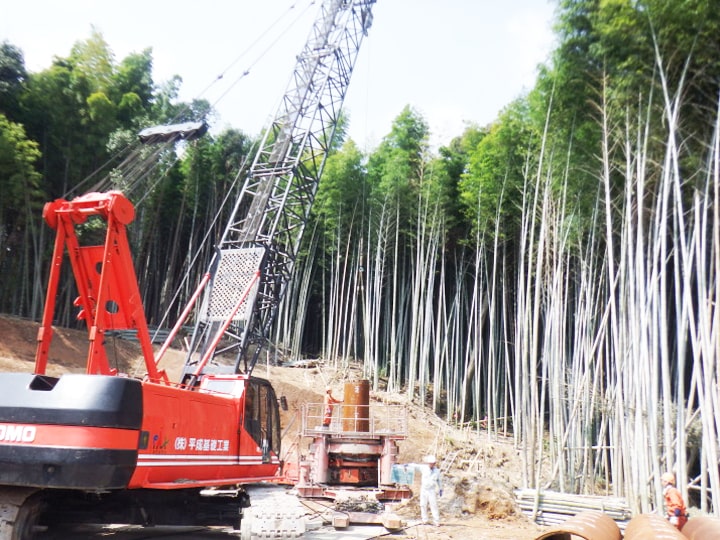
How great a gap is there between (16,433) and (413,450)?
11248 mm

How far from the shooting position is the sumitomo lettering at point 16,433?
13.2ft

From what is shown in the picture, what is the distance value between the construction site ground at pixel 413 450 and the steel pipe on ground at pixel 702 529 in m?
1.88

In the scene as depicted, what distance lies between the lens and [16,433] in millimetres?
4059

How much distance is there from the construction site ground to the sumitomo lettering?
79.2 inches

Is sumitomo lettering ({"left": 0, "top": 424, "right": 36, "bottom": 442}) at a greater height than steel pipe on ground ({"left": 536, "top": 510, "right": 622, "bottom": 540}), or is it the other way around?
sumitomo lettering ({"left": 0, "top": 424, "right": 36, "bottom": 442})

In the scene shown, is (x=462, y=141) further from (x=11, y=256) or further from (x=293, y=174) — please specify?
(x=11, y=256)

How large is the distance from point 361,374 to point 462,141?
25.6 ft

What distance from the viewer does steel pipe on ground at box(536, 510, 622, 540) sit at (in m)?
4.48

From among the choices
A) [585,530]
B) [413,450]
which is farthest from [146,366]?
[413,450]

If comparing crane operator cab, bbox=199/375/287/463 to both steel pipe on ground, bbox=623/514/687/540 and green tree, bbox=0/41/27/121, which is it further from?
green tree, bbox=0/41/27/121

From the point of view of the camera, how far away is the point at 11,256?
16328 millimetres

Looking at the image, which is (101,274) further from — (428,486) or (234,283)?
(428,486)

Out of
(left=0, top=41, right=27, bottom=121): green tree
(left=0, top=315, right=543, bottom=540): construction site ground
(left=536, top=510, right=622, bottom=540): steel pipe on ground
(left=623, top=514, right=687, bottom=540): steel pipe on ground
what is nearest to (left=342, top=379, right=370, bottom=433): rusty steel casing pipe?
(left=0, top=315, right=543, bottom=540): construction site ground

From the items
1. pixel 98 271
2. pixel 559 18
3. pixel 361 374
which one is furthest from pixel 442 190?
pixel 98 271
